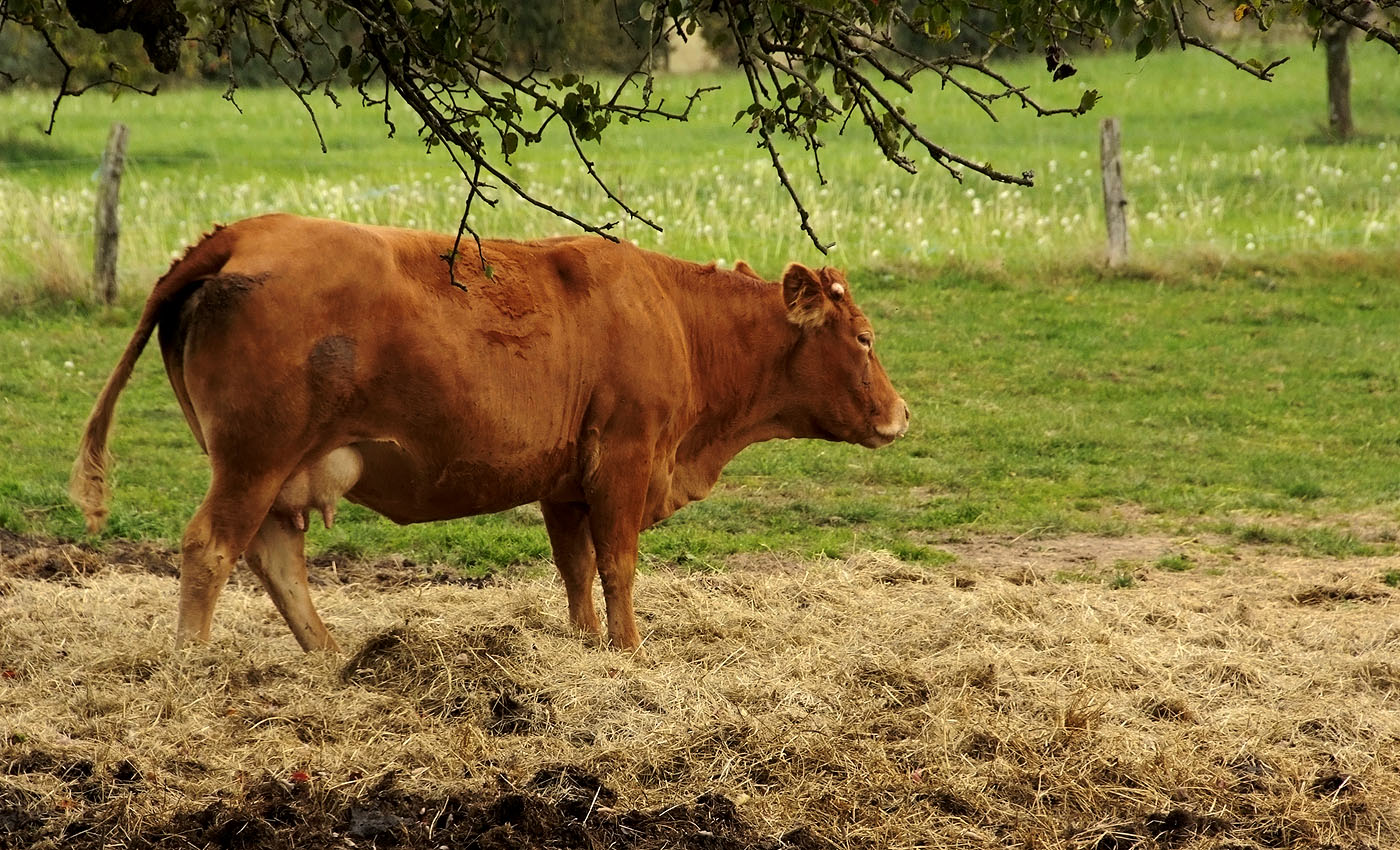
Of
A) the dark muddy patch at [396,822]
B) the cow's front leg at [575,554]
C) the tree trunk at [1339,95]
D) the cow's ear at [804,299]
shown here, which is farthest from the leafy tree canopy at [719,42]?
the tree trunk at [1339,95]

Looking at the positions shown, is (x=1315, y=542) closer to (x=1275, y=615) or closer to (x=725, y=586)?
(x=1275, y=615)

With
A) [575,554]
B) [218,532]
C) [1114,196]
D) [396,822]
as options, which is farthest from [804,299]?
[1114,196]

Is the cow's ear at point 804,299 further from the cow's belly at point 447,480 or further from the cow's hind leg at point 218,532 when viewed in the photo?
the cow's hind leg at point 218,532

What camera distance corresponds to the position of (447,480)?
650 centimetres

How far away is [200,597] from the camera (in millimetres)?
6320

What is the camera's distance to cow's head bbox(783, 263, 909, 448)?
7629 mm

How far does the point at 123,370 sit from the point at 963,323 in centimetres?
976

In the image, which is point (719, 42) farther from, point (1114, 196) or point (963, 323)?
point (1114, 196)

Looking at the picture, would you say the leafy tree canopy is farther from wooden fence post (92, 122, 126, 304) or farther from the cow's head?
wooden fence post (92, 122, 126, 304)

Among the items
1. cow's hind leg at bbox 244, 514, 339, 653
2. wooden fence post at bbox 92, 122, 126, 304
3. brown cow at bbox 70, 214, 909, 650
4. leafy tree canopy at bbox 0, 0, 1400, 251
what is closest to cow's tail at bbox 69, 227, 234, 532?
brown cow at bbox 70, 214, 909, 650

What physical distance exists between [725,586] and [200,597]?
284cm

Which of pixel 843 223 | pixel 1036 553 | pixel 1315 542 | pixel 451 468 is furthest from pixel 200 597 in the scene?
pixel 843 223

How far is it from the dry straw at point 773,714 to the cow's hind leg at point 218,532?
10.9 inches

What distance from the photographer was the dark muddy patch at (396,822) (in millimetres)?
5059
